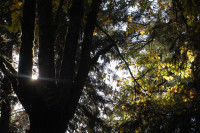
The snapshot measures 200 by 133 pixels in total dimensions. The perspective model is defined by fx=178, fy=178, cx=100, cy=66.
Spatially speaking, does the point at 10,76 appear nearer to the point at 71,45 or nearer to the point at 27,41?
the point at 27,41

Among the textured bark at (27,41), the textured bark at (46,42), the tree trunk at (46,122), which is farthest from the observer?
the textured bark at (46,42)

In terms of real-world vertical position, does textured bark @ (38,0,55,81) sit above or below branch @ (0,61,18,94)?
above

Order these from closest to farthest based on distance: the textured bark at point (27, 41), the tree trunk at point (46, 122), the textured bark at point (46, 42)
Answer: the tree trunk at point (46, 122)
the textured bark at point (27, 41)
the textured bark at point (46, 42)

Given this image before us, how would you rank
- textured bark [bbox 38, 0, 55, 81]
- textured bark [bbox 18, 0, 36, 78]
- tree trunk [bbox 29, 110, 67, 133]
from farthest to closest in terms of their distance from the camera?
textured bark [bbox 38, 0, 55, 81] < textured bark [bbox 18, 0, 36, 78] < tree trunk [bbox 29, 110, 67, 133]

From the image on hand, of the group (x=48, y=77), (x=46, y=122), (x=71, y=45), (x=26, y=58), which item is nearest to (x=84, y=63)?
(x=71, y=45)

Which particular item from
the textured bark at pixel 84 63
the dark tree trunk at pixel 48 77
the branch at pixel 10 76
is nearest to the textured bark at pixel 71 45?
the dark tree trunk at pixel 48 77

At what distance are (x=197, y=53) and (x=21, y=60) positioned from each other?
9.59 feet

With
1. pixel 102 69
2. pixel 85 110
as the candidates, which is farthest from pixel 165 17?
pixel 85 110

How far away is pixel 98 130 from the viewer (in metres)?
6.27

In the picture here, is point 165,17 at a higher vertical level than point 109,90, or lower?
higher

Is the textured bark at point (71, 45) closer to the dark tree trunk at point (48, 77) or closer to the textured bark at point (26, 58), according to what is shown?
the dark tree trunk at point (48, 77)

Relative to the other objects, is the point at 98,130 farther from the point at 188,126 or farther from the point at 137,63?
the point at 188,126

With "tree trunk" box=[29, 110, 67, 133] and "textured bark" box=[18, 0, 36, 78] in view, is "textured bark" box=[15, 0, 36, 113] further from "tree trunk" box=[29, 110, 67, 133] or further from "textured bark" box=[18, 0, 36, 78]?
"tree trunk" box=[29, 110, 67, 133]

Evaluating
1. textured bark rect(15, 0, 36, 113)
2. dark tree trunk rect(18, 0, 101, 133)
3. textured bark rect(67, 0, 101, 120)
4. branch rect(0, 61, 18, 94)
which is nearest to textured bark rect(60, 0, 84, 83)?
dark tree trunk rect(18, 0, 101, 133)
